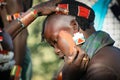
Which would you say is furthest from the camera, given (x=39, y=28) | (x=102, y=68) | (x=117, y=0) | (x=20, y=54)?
(x=39, y=28)

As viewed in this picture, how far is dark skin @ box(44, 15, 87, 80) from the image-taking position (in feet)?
11.4

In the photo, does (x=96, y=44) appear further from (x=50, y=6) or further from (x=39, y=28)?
(x=39, y=28)

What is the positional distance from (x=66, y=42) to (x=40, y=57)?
14.2ft

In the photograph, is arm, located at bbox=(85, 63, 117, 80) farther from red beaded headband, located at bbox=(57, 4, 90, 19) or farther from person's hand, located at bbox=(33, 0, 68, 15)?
person's hand, located at bbox=(33, 0, 68, 15)

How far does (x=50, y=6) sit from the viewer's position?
4.50 m

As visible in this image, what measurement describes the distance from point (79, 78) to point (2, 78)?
74 centimetres

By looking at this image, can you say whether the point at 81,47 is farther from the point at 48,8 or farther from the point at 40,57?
the point at 40,57

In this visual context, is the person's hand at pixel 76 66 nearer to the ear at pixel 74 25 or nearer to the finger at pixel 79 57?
the finger at pixel 79 57

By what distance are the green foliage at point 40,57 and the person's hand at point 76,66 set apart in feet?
13.8

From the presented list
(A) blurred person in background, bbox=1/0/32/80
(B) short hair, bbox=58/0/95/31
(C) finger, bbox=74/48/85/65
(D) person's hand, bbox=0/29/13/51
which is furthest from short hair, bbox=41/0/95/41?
(A) blurred person in background, bbox=1/0/32/80

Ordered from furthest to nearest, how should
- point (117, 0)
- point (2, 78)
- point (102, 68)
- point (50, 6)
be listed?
point (117, 0), point (50, 6), point (2, 78), point (102, 68)

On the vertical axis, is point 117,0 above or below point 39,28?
Result: above

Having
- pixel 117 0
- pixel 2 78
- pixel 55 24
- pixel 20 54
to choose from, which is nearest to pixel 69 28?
pixel 55 24

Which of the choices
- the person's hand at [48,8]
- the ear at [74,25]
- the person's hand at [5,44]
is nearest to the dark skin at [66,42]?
the ear at [74,25]
